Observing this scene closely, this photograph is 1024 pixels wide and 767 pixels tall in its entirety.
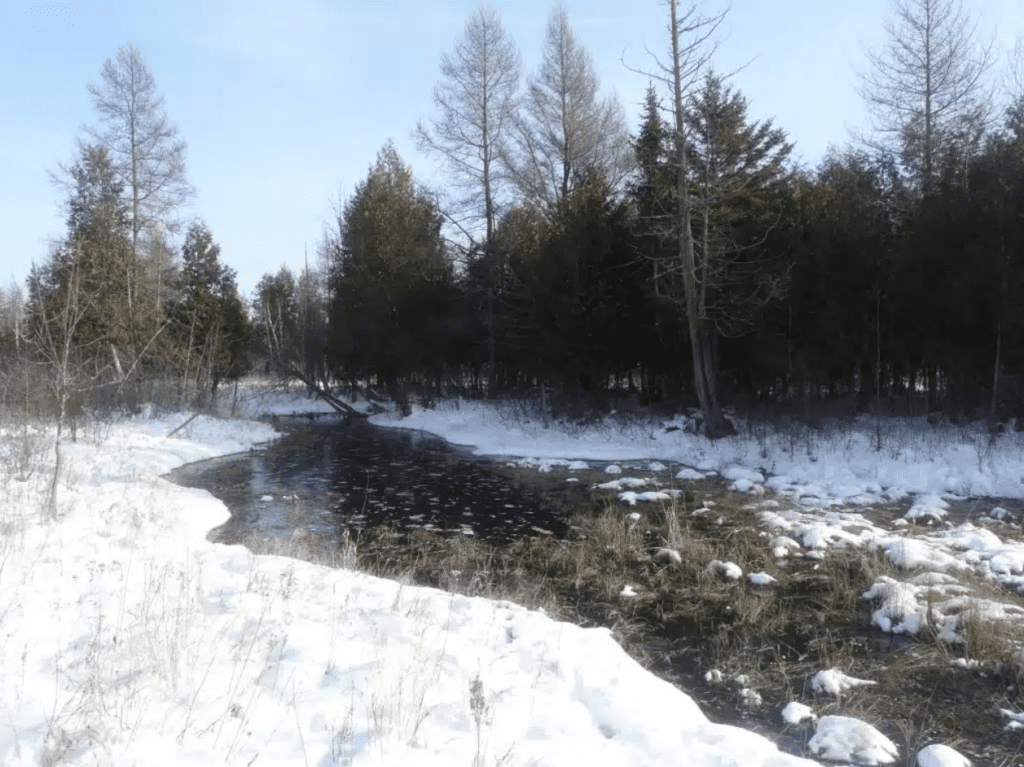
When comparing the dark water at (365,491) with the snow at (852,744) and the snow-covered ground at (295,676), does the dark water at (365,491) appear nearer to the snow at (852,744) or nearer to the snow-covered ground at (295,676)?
the snow-covered ground at (295,676)

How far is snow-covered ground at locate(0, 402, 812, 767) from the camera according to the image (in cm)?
352

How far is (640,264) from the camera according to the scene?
22.7 meters

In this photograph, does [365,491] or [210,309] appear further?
[210,309]

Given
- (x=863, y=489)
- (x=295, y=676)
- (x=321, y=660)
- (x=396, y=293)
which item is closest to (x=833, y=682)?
(x=321, y=660)

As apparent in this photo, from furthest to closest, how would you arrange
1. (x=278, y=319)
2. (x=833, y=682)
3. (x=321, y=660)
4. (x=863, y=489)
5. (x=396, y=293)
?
1. (x=278, y=319)
2. (x=396, y=293)
3. (x=863, y=489)
4. (x=833, y=682)
5. (x=321, y=660)

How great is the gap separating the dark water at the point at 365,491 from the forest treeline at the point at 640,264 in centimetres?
374

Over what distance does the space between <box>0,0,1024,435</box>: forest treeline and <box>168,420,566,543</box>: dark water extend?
3.74 meters

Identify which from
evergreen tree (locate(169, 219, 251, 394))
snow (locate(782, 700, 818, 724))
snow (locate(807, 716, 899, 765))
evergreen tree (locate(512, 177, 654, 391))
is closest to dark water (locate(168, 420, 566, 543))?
evergreen tree (locate(512, 177, 654, 391))

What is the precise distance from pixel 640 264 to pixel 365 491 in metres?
12.5

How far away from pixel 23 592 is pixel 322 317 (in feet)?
146

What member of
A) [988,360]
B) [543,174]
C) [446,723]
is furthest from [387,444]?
[446,723]

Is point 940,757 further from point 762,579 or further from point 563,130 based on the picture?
point 563,130

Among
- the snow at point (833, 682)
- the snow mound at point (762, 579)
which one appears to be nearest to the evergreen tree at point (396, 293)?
the snow mound at point (762, 579)

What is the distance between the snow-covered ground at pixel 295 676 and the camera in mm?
3518
